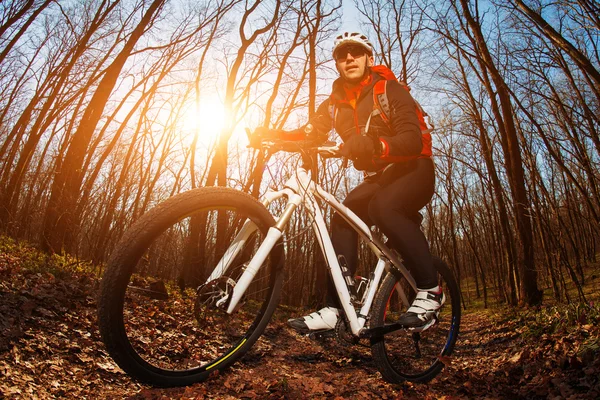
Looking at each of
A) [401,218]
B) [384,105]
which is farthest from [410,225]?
[384,105]

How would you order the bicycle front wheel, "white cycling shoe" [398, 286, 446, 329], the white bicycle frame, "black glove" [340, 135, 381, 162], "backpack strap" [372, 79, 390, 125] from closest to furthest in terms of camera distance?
the bicycle front wheel → the white bicycle frame → "black glove" [340, 135, 381, 162] → "white cycling shoe" [398, 286, 446, 329] → "backpack strap" [372, 79, 390, 125]

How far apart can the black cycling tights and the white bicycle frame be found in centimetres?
15

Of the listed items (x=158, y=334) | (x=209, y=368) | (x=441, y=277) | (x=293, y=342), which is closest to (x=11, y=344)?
(x=158, y=334)

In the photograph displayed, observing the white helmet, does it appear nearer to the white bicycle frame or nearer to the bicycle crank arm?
the white bicycle frame

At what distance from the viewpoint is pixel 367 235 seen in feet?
8.92

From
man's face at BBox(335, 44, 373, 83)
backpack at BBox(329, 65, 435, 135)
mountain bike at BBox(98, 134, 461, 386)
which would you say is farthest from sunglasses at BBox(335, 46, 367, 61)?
mountain bike at BBox(98, 134, 461, 386)

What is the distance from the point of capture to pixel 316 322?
233cm

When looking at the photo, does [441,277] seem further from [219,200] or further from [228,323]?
[219,200]

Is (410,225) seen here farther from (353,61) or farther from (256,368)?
(256,368)

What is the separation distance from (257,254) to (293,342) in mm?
2695

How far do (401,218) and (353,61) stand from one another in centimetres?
135

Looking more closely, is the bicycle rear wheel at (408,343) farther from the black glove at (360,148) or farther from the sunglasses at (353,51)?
the sunglasses at (353,51)

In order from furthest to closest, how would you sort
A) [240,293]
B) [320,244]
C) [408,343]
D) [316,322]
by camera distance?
[408,343] → [320,244] → [316,322] → [240,293]

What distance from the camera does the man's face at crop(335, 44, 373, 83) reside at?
110 inches
